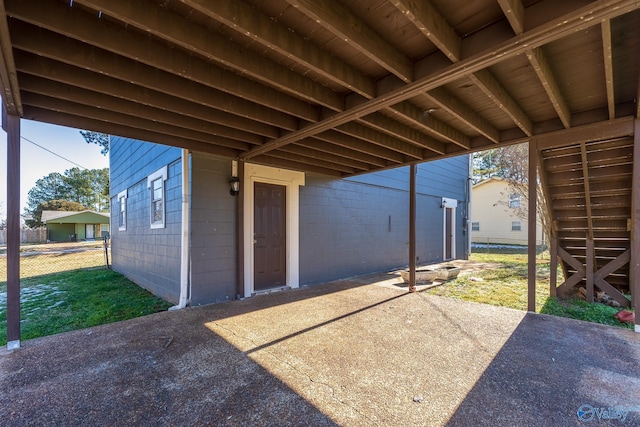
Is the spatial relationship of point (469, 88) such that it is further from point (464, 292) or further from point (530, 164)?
point (464, 292)

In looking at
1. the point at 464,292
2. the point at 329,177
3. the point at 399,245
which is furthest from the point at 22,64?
the point at 399,245

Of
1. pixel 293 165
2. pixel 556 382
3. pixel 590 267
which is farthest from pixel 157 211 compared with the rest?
pixel 590 267

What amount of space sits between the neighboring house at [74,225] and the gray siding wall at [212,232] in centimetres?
2228

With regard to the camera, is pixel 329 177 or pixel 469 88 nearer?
pixel 469 88

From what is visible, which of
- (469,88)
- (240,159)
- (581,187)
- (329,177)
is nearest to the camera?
(469,88)

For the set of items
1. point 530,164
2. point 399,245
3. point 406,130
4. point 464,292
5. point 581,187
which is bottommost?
point 464,292

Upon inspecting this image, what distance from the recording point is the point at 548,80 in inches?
98.4

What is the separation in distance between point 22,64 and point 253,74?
1.75 metres

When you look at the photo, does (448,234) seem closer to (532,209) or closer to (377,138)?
(532,209)

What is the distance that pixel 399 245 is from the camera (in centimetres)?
846

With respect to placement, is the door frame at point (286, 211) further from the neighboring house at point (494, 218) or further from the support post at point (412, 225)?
the neighboring house at point (494, 218)

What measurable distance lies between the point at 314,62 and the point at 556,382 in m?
3.16

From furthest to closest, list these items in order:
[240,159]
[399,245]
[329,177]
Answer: [399,245] < [329,177] < [240,159]

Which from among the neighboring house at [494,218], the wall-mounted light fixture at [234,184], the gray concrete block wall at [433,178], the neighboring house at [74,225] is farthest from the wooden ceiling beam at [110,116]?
the neighboring house at [74,225]
